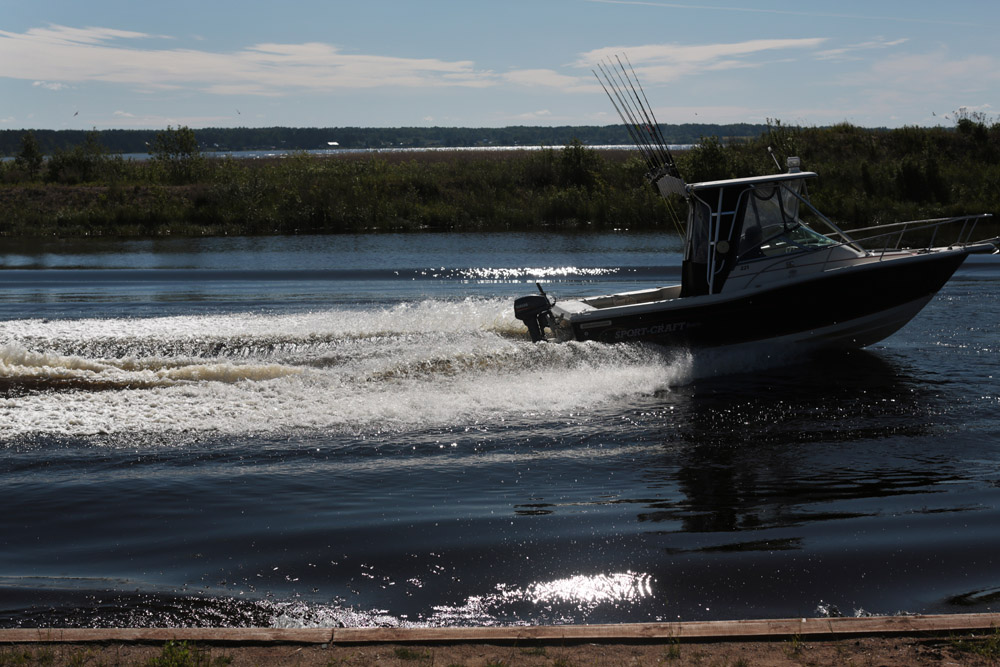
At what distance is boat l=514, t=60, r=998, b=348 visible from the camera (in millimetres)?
12195

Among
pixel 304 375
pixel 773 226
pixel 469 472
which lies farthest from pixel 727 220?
pixel 304 375

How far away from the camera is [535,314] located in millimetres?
12664

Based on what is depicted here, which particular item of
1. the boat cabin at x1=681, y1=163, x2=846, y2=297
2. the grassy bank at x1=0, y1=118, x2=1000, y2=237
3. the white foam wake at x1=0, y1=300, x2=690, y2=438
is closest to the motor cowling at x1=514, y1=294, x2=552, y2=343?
the white foam wake at x1=0, y1=300, x2=690, y2=438

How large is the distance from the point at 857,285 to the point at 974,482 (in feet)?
16.3

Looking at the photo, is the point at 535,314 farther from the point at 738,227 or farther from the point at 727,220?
the point at 738,227

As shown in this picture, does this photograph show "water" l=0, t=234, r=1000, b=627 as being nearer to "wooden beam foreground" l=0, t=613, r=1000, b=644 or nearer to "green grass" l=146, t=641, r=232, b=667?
"wooden beam foreground" l=0, t=613, r=1000, b=644

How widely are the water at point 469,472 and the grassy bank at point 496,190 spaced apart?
1840 cm

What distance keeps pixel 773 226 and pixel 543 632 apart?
29.7ft

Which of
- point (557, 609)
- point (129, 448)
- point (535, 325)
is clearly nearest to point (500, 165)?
point (535, 325)

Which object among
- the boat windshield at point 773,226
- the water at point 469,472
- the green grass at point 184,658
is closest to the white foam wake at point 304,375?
the water at point 469,472

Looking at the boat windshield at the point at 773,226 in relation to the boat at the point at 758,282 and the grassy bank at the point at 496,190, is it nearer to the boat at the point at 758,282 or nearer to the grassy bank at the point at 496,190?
the boat at the point at 758,282

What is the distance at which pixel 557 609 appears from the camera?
18.7ft

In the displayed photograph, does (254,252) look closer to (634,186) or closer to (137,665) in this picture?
(634,186)

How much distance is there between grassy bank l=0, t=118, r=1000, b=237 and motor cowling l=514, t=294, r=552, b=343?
19.9 m
